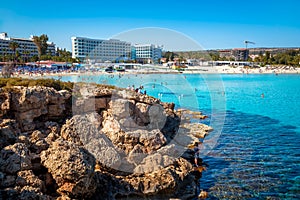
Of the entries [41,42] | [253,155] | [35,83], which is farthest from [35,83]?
[41,42]

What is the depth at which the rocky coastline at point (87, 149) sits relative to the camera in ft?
25.5

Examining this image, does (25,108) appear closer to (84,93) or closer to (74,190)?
(84,93)

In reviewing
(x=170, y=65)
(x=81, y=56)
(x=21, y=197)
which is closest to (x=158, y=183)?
(x=21, y=197)

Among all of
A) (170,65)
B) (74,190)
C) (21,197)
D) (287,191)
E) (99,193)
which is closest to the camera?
(21,197)

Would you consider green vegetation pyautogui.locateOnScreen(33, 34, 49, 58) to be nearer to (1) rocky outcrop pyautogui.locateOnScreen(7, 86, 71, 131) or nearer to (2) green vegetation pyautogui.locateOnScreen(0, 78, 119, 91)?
(2) green vegetation pyautogui.locateOnScreen(0, 78, 119, 91)

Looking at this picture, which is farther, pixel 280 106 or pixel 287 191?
pixel 280 106

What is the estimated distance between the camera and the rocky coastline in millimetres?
7762

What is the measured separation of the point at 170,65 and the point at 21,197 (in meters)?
70.0

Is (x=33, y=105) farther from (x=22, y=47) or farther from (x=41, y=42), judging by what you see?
(x=22, y=47)

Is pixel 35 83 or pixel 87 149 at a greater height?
pixel 35 83

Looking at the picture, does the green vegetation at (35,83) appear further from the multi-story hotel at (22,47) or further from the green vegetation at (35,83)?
the multi-story hotel at (22,47)

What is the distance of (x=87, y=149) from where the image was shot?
9.77 meters

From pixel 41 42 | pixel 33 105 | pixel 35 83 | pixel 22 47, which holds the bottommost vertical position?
pixel 33 105

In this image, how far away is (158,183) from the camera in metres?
9.40
